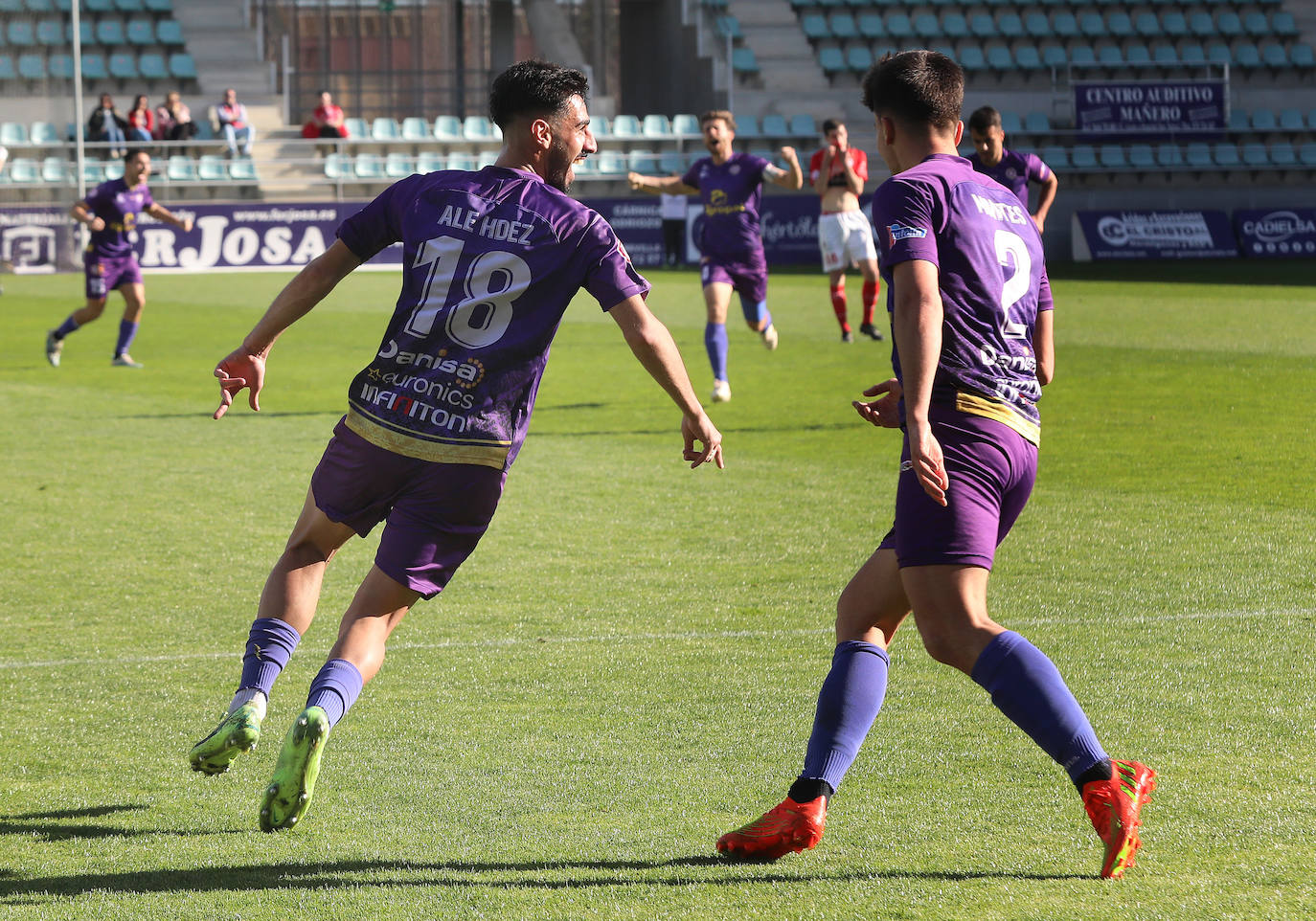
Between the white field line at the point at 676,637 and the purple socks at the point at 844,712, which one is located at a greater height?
the purple socks at the point at 844,712

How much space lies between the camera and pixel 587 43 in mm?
39906

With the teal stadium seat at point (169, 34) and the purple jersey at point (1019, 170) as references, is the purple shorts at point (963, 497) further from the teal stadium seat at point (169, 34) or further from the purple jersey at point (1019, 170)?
the teal stadium seat at point (169, 34)

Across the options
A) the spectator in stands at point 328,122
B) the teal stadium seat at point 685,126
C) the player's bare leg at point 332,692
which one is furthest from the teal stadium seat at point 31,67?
the player's bare leg at point 332,692

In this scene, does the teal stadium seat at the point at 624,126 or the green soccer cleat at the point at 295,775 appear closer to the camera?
the green soccer cleat at the point at 295,775

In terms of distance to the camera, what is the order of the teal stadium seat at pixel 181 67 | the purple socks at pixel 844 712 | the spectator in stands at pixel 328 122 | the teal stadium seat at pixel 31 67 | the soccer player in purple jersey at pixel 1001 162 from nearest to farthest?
the purple socks at pixel 844 712 → the soccer player in purple jersey at pixel 1001 162 → the teal stadium seat at pixel 31 67 → the spectator in stands at pixel 328 122 → the teal stadium seat at pixel 181 67

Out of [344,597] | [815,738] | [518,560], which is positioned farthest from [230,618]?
[815,738]

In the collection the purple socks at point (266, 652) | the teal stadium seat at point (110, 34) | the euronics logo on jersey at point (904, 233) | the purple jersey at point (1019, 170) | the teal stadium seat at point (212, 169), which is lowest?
the teal stadium seat at point (212, 169)

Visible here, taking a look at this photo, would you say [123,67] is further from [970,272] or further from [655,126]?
[970,272]

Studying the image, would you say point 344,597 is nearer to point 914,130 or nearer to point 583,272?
point 583,272

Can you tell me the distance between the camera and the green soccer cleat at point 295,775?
329 cm

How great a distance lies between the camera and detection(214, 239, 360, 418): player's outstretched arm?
3.80 metres

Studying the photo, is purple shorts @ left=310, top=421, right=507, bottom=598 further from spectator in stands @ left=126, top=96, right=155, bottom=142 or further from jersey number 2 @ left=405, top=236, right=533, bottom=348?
spectator in stands @ left=126, top=96, right=155, bottom=142

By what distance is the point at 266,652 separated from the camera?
3.80 m

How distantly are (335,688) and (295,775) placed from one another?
0.79 feet
